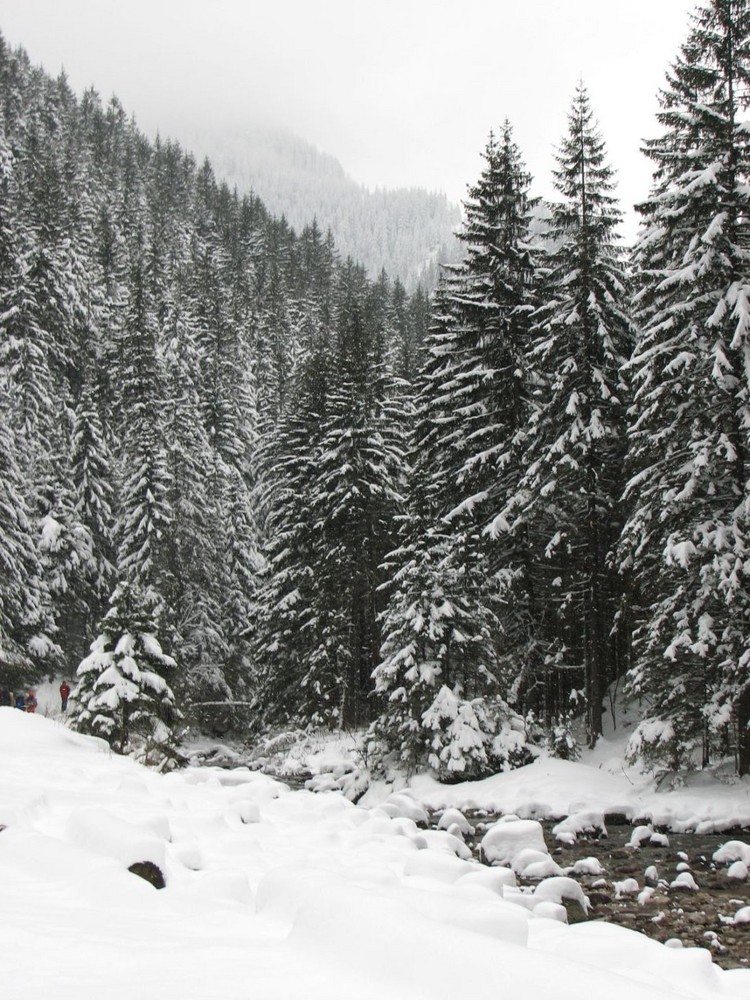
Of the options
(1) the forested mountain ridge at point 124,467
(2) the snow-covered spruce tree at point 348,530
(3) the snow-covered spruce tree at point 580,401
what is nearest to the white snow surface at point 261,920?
(1) the forested mountain ridge at point 124,467

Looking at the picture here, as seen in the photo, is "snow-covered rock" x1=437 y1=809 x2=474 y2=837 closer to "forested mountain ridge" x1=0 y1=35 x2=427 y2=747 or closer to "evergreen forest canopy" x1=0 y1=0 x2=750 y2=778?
"evergreen forest canopy" x1=0 y1=0 x2=750 y2=778

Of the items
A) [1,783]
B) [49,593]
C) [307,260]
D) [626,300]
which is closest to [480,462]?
[626,300]

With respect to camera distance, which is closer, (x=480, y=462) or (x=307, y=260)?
(x=480, y=462)

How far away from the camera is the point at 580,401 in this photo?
62.4ft

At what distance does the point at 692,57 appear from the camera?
53.4ft

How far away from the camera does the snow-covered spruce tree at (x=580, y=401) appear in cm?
1920

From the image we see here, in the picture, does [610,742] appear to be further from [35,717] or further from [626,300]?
[35,717]

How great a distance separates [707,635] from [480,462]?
27.8ft

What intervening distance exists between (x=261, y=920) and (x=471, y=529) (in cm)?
1586

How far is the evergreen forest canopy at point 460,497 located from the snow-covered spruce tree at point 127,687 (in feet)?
0.31

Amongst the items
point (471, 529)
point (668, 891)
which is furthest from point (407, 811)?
point (471, 529)

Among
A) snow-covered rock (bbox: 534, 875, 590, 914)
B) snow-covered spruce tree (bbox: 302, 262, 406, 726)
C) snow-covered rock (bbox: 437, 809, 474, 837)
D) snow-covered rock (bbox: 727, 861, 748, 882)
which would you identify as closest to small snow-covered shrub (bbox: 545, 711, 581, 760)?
snow-covered rock (bbox: 437, 809, 474, 837)

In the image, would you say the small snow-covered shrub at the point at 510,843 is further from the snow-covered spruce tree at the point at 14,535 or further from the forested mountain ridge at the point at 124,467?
the snow-covered spruce tree at the point at 14,535

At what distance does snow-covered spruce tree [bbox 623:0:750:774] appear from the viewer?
14375mm
